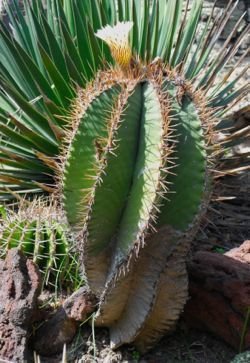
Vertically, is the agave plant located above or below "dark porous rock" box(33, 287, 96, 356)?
above

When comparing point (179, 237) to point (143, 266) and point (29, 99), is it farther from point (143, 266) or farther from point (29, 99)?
point (29, 99)

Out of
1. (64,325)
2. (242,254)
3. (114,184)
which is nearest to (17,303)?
(64,325)

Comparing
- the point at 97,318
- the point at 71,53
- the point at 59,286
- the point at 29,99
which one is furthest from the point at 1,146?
the point at 97,318

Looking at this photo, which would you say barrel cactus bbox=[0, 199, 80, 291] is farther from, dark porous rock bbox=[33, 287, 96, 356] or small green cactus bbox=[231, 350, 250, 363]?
small green cactus bbox=[231, 350, 250, 363]

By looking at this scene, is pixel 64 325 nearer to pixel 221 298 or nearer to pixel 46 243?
pixel 46 243

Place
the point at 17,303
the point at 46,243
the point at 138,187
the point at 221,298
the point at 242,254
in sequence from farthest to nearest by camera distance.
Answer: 1. the point at 242,254
2. the point at 46,243
3. the point at 221,298
4. the point at 17,303
5. the point at 138,187

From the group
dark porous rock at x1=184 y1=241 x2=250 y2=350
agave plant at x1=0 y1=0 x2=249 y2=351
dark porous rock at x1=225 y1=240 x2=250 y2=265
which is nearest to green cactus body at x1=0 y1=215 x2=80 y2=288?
agave plant at x1=0 y1=0 x2=249 y2=351
